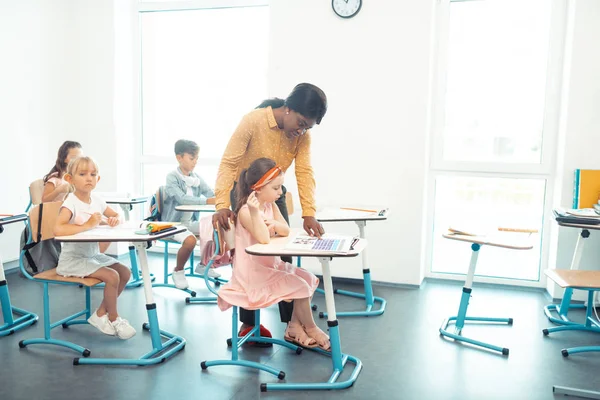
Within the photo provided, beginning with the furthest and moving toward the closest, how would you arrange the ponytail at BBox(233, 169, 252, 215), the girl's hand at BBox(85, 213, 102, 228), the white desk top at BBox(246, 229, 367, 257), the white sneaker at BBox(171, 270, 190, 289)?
the white sneaker at BBox(171, 270, 190, 289), the girl's hand at BBox(85, 213, 102, 228), the ponytail at BBox(233, 169, 252, 215), the white desk top at BBox(246, 229, 367, 257)

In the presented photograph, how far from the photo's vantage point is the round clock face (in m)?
4.36

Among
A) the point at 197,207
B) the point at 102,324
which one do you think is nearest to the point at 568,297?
the point at 197,207

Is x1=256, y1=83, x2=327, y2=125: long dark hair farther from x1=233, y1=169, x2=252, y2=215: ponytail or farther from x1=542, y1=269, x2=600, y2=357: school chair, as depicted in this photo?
x1=542, y1=269, x2=600, y2=357: school chair

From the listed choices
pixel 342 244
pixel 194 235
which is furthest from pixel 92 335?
pixel 342 244

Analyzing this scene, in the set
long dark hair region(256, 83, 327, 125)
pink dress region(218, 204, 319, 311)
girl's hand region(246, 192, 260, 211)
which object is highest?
long dark hair region(256, 83, 327, 125)

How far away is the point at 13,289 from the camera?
13.7ft

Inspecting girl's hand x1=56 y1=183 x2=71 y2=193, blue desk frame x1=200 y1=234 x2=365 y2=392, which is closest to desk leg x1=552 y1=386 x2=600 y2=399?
blue desk frame x1=200 y1=234 x2=365 y2=392

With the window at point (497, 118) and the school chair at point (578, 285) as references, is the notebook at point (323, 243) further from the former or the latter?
the window at point (497, 118)

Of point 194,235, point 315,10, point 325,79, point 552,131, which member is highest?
point 315,10

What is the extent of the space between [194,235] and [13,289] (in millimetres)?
1447

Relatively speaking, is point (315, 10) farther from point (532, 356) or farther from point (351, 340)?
point (532, 356)

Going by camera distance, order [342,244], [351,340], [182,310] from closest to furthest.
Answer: [342,244] < [351,340] < [182,310]

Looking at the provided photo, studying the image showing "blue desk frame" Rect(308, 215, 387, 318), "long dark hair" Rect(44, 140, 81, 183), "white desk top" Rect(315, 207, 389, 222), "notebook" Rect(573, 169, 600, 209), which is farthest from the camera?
"long dark hair" Rect(44, 140, 81, 183)

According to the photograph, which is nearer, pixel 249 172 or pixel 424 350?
pixel 249 172
